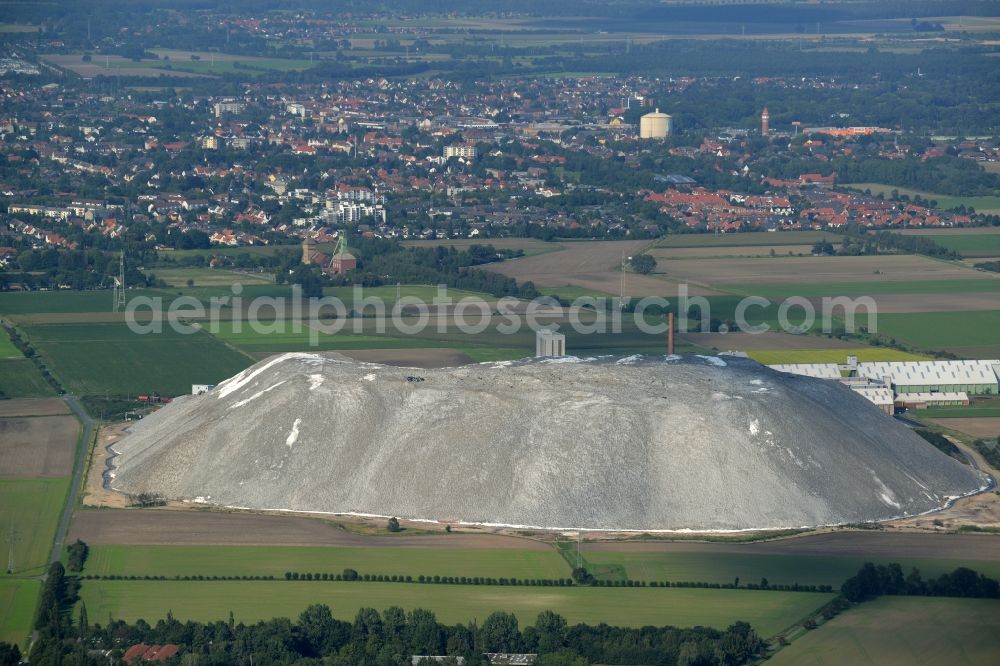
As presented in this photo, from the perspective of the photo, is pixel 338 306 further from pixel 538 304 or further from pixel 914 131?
pixel 914 131

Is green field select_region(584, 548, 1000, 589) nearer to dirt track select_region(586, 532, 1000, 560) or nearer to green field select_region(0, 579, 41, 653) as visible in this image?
dirt track select_region(586, 532, 1000, 560)

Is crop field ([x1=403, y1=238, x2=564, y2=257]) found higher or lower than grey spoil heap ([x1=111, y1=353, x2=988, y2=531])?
lower

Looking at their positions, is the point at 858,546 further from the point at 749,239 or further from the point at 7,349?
the point at 749,239

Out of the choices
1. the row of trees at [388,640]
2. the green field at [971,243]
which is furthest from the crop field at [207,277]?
the row of trees at [388,640]

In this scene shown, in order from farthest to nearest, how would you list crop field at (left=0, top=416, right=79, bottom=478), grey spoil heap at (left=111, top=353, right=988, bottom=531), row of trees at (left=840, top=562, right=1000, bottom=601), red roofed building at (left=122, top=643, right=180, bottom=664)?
crop field at (left=0, top=416, right=79, bottom=478) → grey spoil heap at (left=111, top=353, right=988, bottom=531) → row of trees at (left=840, top=562, right=1000, bottom=601) → red roofed building at (left=122, top=643, right=180, bottom=664)

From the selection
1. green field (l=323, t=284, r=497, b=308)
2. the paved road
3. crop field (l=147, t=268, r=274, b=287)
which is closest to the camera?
the paved road

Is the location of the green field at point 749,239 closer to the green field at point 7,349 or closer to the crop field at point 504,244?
the crop field at point 504,244

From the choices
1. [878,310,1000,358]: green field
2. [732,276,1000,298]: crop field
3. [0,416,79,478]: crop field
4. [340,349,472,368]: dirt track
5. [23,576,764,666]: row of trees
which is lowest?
[732,276,1000,298]: crop field

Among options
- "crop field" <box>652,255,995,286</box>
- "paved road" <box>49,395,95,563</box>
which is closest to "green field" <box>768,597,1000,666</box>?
"paved road" <box>49,395,95,563</box>
